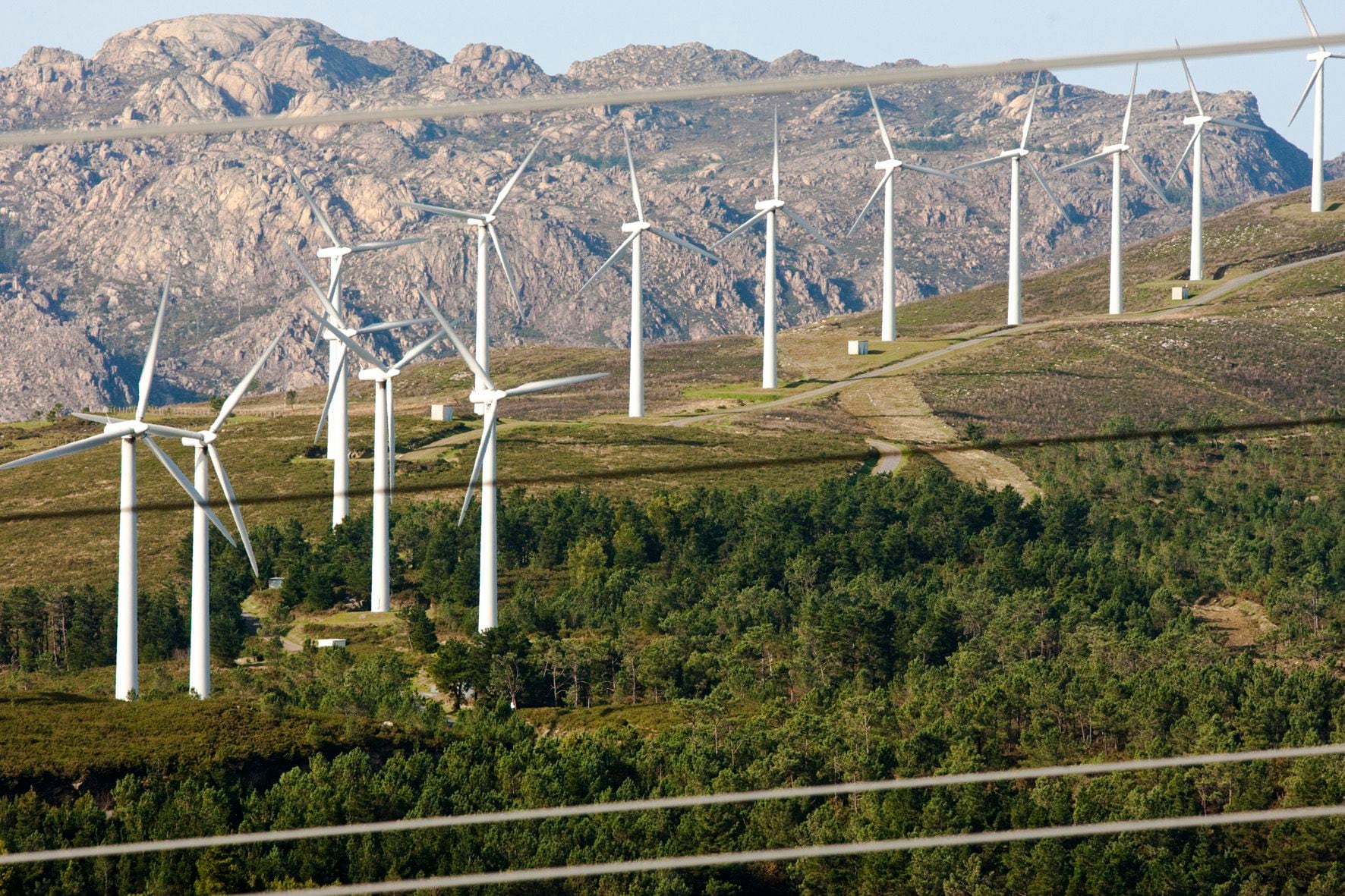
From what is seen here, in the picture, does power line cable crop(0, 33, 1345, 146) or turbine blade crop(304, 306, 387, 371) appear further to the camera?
turbine blade crop(304, 306, 387, 371)

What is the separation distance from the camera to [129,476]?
9106cm

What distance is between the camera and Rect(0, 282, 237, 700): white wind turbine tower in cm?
8456

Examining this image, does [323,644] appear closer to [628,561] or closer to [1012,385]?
[628,561]

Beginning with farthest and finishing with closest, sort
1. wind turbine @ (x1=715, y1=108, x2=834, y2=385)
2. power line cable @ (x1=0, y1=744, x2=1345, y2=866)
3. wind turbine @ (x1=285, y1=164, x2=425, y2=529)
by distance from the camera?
wind turbine @ (x1=715, y1=108, x2=834, y2=385) → wind turbine @ (x1=285, y1=164, x2=425, y2=529) → power line cable @ (x1=0, y1=744, x2=1345, y2=866)

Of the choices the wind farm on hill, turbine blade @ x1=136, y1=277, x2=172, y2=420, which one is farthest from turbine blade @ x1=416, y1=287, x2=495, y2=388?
turbine blade @ x1=136, y1=277, x2=172, y2=420

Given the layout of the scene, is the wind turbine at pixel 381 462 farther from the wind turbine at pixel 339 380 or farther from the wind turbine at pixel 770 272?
the wind turbine at pixel 770 272

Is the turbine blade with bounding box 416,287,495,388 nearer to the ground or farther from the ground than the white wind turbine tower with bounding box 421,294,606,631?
farther from the ground

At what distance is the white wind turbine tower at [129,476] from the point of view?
277 ft

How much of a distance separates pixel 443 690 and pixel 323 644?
1236 centimetres

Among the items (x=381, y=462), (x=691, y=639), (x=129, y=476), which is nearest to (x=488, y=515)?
(x=691, y=639)

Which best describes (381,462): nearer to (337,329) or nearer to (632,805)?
(337,329)

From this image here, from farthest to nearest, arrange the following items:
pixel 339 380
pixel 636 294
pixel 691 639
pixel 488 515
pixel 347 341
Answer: pixel 636 294, pixel 339 380, pixel 691 639, pixel 488 515, pixel 347 341

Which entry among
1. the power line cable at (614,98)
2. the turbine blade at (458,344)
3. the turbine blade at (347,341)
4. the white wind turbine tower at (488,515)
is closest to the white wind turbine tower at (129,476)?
the turbine blade at (347,341)

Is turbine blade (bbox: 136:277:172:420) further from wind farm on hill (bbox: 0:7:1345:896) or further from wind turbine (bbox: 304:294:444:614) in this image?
wind turbine (bbox: 304:294:444:614)
